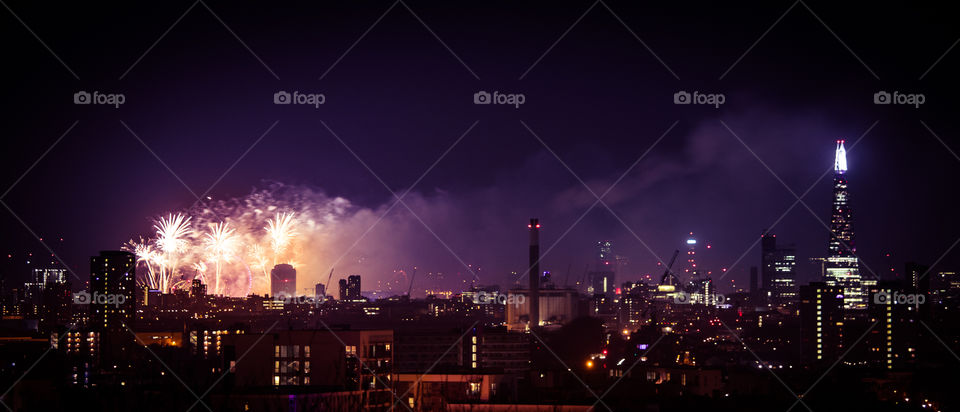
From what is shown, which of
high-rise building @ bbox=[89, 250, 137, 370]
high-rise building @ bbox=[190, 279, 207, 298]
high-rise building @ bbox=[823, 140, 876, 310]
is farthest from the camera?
high-rise building @ bbox=[823, 140, 876, 310]

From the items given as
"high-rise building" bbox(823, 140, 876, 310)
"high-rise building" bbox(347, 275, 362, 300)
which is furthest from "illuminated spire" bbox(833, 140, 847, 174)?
"high-rise building" bbox(347, 275, 362, 300)

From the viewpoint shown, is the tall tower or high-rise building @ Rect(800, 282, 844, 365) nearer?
high-rise building @ Rect(800, 282, 844, 365)

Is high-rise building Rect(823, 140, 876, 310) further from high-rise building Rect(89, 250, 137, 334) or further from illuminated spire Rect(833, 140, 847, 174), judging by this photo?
high-rise building Rect(89, 250, 137, 334)

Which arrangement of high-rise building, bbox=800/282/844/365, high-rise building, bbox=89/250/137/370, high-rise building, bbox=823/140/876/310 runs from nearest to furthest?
high-rise building, bbox=89/250/137/370, high-rise building, bbox=800/282/844/365, high-rise building, bbox=823/140/876/310

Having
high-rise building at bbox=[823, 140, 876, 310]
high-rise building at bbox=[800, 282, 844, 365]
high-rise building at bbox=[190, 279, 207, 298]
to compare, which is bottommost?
high-rise building at bbox=[800, 282, 844, 365]

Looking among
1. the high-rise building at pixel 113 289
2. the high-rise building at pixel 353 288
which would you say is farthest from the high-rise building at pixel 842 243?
the high-rise building at pixel 113 289

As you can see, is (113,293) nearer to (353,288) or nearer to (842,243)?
(353,288)
